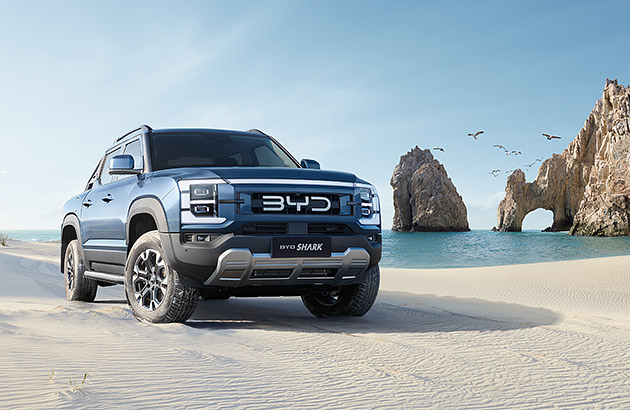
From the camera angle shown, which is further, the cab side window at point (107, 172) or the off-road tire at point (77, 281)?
the off-road tire at point (77, 281)

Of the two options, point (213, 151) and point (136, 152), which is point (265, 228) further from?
point (136, 152)

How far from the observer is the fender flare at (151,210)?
4.95m

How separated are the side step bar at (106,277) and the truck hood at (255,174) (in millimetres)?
1388

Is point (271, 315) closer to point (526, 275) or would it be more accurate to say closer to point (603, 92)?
point (526, 275)

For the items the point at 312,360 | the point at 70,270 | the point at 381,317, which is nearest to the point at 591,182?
the point at 381,317

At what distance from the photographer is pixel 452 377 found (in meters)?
3.59

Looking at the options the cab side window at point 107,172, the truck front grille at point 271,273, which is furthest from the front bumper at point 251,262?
the cab side window at point 107,172

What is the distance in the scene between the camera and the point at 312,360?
389 cm

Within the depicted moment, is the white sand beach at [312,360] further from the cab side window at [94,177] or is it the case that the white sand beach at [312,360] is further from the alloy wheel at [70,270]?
the cab side window at [94,177]

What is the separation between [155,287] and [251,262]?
1112mm

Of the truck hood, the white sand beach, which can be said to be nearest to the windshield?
the truck hood

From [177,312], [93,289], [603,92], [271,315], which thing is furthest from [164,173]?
[603,92]

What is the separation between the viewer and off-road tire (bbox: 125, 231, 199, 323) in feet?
16.1

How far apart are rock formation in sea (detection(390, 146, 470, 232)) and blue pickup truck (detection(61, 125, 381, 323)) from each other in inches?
4698
